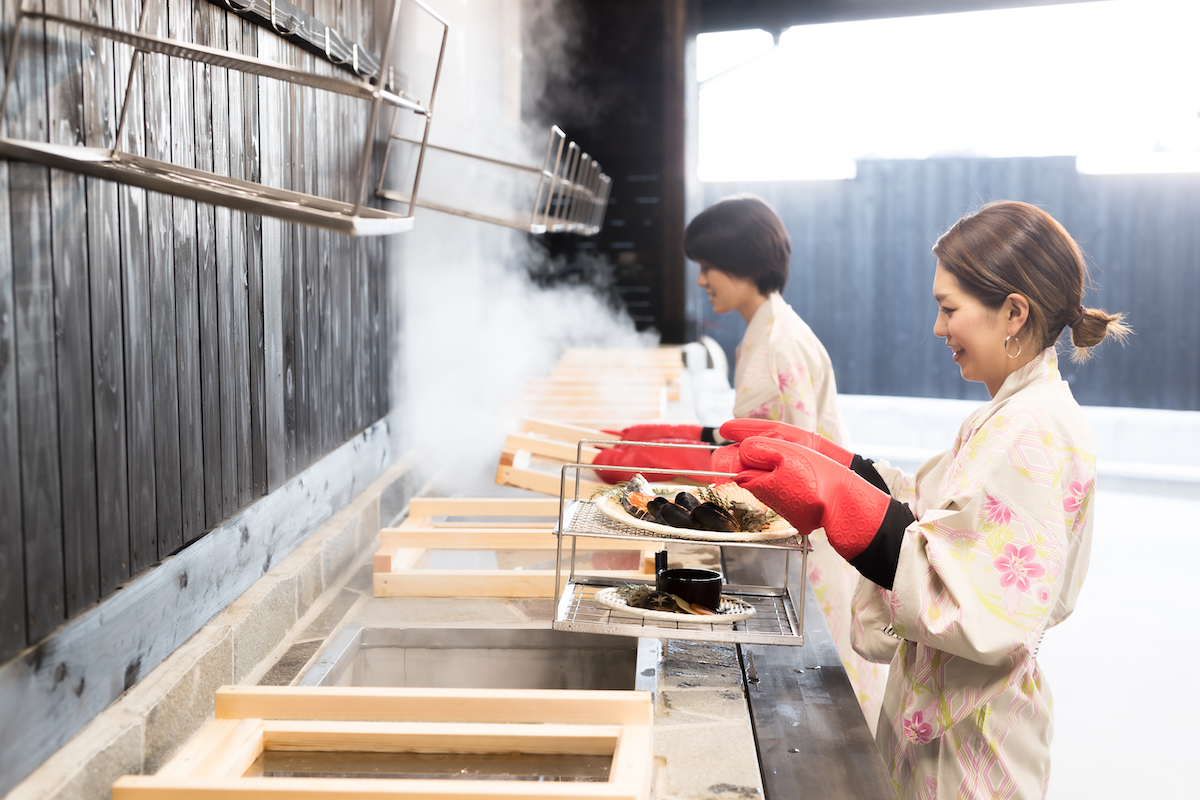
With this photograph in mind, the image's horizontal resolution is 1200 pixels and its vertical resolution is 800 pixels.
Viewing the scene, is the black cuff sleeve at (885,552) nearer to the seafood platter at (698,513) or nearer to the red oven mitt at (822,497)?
the red oven mitt at (822,497)

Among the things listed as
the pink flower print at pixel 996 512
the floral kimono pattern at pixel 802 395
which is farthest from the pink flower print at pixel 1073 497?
the floral kimono pattern at pixel 802 395

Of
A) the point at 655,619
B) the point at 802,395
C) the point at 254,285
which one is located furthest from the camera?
the point at 802,395

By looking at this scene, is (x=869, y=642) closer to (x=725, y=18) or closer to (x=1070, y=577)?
(x=1070, y=577)

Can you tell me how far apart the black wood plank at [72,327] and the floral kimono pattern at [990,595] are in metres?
1.20

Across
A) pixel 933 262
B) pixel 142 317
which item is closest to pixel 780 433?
pixel 142 317

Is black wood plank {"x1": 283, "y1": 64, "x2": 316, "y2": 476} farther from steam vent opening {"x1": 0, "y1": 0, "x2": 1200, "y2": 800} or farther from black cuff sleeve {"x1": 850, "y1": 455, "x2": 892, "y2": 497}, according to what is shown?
black cuff sleeve {"x1": 850, "y1": 455, "x2": 892, "y2": 497}

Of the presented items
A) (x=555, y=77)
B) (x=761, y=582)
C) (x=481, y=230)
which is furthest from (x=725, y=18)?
(x=761, y=582)

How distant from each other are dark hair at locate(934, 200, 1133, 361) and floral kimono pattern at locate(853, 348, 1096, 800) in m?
0.08

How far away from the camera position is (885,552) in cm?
141

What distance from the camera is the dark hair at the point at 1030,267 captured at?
1484 mm

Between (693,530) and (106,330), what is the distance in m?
0.96

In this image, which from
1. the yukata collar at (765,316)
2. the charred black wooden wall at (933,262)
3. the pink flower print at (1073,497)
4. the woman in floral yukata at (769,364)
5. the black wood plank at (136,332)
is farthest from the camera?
the charred black wooden wall at (933,262)

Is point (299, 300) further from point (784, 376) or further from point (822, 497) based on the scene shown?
point (784, 376)

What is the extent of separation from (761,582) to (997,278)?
38.7 inches
